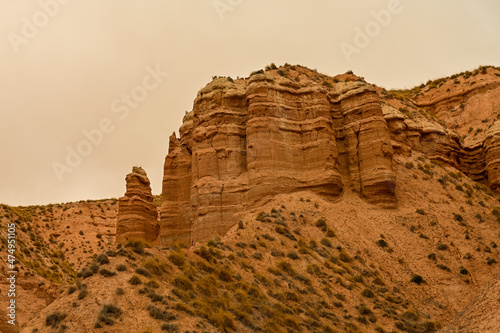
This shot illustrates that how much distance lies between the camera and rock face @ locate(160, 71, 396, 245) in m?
39.8

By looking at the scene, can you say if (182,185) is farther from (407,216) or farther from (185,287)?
(185,287)

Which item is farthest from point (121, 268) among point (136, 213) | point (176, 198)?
point (136, 213)

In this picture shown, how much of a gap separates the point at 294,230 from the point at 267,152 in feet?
23.4

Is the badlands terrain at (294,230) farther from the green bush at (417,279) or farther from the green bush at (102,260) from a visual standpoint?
the green bush at (102,260)

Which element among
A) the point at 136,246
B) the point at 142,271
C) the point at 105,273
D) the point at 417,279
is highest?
the point at 136,246

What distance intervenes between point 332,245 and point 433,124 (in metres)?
24.2

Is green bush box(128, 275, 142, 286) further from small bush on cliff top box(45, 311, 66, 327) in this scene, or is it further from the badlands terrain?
small bush on cliff top box(45, 311, 66, 327)

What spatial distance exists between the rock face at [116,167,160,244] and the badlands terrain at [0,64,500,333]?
0.13m

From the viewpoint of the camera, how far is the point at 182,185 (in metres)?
45.6

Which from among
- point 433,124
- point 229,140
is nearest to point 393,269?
point 229,140

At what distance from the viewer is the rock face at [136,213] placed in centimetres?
4884

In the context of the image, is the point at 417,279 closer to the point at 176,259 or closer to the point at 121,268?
the point at 176,259

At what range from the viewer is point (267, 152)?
133 feet

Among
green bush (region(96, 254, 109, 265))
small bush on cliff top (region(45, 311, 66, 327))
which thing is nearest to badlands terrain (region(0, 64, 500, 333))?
small bush on cliff top (region(45, 311, 66, 327))
